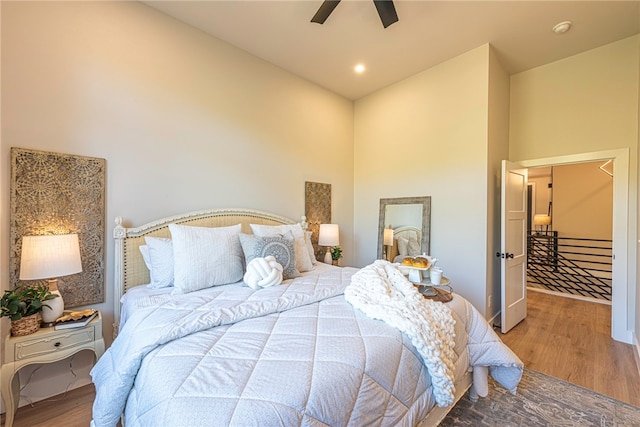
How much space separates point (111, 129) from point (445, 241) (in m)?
3.60

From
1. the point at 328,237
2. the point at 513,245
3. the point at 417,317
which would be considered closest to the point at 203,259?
the point at 417,317

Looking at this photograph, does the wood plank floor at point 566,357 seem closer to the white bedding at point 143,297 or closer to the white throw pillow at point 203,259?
the white bedding at point 143,297

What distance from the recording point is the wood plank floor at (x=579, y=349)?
6.89 ft

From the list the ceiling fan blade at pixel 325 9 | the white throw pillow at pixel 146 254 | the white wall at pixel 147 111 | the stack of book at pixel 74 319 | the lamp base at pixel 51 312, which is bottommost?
the stack of book at pixel 74 319

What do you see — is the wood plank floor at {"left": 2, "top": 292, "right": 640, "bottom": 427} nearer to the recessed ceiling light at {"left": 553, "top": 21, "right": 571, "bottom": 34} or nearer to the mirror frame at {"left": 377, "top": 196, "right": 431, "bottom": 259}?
the mirror frame at {"left": 377, "top": 196, "right": 431, "bottom": 259}

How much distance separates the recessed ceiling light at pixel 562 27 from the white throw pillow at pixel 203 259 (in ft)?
12.4

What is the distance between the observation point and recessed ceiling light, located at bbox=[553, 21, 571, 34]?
2.56 meters

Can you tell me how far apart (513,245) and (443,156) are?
1348mm

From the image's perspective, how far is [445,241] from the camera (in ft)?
10.6

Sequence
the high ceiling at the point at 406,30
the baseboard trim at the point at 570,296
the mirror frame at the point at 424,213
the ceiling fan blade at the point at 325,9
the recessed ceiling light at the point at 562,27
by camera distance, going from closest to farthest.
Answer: the ceiling fan blade at the point at 325,9, the high ceiling at the point at 406,30, the recessed ceiling light at the point at 562,27, the mirror frame at the point at 424,213, the baseboard trim at the point at 570,296

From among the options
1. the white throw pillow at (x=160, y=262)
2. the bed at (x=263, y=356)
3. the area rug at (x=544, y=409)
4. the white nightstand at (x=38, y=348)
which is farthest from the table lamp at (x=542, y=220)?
the white nightstand at (x=38, y=348)

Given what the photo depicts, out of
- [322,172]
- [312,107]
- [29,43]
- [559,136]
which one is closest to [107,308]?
[29,43]

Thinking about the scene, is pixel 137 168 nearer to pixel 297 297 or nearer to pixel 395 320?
pixel 297 297

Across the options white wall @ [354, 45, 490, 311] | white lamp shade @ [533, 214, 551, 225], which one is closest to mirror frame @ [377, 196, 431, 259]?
white wall @ [354, 45, 490, 311]
